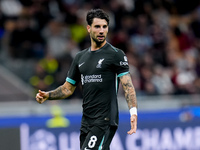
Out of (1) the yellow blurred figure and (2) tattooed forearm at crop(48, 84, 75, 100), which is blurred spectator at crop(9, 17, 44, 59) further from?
(2) tattooed forearm at crop(48, 84, 75, 100)

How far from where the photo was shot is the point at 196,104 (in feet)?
40.2

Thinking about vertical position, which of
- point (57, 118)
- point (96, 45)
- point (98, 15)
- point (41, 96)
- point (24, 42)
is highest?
point (24, 42)

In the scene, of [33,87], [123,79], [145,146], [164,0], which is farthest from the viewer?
[164,0]

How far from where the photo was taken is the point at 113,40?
46.4 feet

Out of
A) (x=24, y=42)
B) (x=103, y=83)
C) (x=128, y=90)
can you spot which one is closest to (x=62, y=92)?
(x=103, y=83)

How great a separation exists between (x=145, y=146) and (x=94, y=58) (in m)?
Result: 4.29

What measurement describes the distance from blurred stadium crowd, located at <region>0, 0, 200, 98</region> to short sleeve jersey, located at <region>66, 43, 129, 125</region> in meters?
5.46

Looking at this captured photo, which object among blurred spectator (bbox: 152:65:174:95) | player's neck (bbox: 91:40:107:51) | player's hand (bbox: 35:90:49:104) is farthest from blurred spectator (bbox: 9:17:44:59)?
player's neck (bbox: 91:40:107:51)

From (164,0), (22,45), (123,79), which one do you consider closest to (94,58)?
(123,79)

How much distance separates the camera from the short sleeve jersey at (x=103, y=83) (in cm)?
644

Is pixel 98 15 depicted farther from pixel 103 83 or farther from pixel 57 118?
pixel 57 118

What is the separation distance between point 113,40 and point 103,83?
25.5ft

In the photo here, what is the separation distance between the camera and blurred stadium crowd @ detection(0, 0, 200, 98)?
41.9 ft

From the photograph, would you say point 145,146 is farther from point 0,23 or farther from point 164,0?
point 164,0
